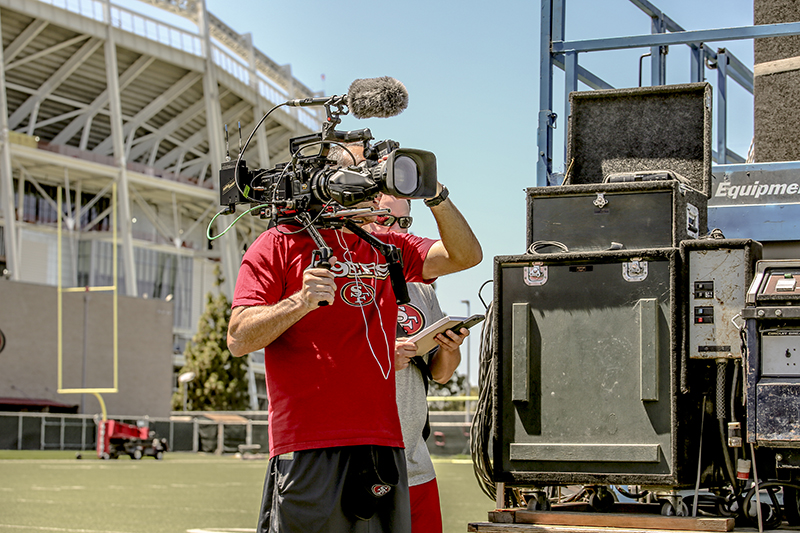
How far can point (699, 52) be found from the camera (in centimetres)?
655

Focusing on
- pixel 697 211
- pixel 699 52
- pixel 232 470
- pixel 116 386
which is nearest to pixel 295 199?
pixel 697 211

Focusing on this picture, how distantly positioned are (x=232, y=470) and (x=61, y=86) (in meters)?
36.5

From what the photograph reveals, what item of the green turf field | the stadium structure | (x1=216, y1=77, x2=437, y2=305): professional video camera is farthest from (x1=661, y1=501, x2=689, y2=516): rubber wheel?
the stadium structure

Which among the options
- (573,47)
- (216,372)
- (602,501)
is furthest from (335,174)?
(216,372)

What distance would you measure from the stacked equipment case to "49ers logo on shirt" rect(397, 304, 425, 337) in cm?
48

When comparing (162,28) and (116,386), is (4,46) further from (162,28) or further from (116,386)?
(116,386)

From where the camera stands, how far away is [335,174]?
2.93 meters

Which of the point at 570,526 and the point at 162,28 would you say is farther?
the point at 162,28

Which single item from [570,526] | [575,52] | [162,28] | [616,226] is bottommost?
[570,526]

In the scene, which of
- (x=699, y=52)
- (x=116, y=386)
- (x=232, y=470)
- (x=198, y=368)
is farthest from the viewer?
(x=198, y=368)

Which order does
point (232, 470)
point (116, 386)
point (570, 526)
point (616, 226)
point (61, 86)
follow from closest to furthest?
point (570, 526), point (616, 226), point (232, 470), point (116, 386), point (61, 86)

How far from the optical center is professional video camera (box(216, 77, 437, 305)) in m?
2.87

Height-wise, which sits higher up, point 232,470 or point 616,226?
point 616,226

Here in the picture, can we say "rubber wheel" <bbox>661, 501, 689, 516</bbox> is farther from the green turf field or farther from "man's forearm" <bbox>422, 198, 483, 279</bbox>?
the green turf field
